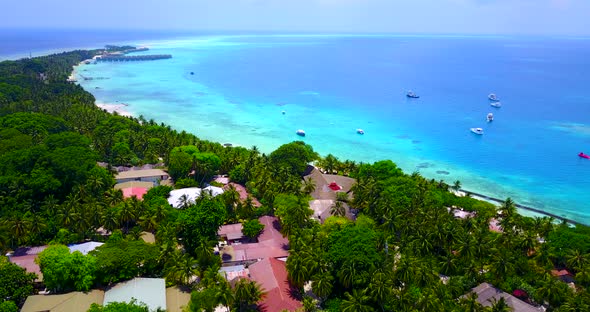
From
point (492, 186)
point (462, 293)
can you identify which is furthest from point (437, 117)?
point (462, 293)

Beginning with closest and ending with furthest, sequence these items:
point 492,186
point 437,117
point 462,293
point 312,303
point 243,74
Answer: point 312,303, point 462,293, point 492,186, point 437,117, point 243,74

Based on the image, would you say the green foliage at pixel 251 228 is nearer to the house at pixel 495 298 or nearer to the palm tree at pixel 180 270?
the palm tree at pixel 180 270

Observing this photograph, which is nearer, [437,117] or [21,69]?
[437,117]

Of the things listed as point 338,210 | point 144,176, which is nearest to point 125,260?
point 338,210

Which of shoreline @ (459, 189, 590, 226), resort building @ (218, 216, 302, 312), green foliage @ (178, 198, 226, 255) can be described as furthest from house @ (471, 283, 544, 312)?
green foliage @ (178, 198, 226, 255)

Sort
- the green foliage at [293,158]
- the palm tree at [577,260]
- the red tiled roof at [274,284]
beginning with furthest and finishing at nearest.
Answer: the green foliage at [293,158] < the palm tree at [577,260] < the red tiled roof at [274,284]

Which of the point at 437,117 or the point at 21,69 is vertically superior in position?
the point at 21,69

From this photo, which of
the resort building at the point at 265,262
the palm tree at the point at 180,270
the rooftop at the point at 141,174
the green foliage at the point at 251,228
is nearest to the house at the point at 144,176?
the rooftop at the point at 141,174

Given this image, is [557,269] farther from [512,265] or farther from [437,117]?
[437,117]
